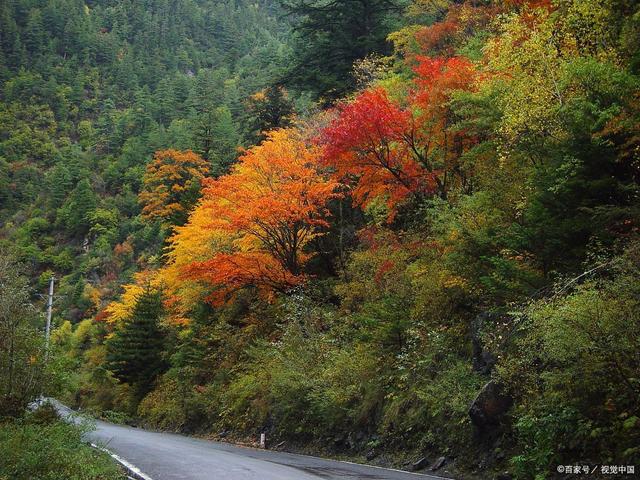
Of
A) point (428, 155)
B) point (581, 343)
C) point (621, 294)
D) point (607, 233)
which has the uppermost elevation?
point (428, 155)

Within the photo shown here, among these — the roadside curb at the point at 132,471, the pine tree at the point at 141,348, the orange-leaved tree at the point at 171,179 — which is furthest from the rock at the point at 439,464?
the orange-leaved tree at the point at 171,179

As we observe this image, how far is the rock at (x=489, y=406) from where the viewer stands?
11.1m

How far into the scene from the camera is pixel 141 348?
119 feet

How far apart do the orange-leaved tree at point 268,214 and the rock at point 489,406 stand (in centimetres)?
1255

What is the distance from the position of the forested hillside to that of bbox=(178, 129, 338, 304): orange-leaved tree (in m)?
0.11

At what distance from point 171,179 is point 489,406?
51133 mm

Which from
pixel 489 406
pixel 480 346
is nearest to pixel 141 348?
pixel 480 346

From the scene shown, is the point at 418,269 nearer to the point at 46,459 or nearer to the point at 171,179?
the point at 46,459

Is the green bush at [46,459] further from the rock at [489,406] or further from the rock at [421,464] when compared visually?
the rock at [489,406]

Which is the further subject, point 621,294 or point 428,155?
point 428,155

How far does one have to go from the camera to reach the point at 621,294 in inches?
323

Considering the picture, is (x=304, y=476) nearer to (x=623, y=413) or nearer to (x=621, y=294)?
(x=623, y=413)

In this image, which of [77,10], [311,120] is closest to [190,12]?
[77,10]

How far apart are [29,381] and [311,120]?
64.8ft
